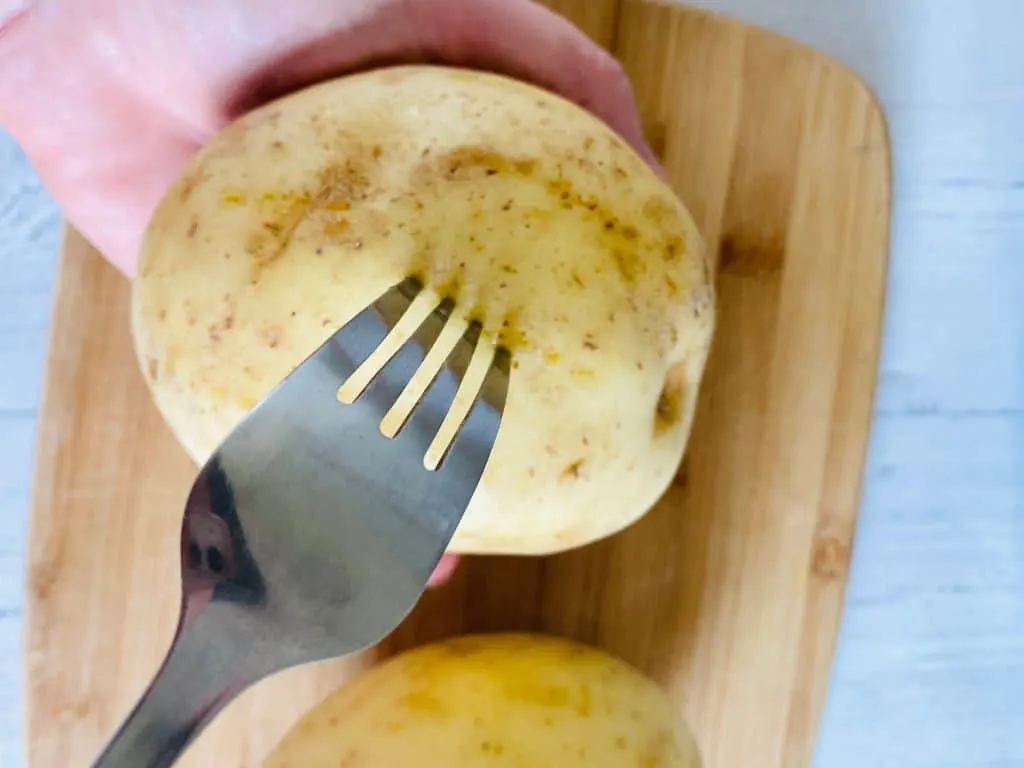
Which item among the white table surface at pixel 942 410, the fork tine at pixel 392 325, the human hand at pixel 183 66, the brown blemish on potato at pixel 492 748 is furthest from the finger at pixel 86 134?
the white table surface at pixel 942 410

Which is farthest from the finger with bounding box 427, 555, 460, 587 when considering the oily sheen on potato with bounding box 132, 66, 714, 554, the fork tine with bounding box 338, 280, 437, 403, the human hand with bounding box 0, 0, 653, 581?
the fork tine with bounding box 338, 280, 437, 403

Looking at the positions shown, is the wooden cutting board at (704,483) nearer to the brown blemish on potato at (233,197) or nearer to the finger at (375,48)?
the finger at (375,48)

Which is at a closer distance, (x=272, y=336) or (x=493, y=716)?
(x=272, y=336)

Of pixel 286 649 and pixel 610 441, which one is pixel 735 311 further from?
pixel 286 649

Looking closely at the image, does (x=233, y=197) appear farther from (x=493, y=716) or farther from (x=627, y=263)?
(x=493, y=716)

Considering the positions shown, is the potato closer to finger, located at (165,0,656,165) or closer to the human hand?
the human hand

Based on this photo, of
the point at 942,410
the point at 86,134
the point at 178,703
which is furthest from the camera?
the point at 942,410

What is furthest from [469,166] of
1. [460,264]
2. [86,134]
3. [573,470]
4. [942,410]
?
[942,410]
